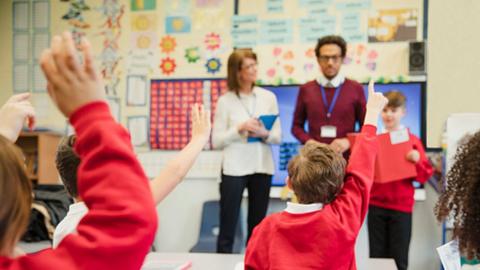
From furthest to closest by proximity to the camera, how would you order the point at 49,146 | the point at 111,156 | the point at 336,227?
the point at 49,146, the point at 336,227, the point at 111,156

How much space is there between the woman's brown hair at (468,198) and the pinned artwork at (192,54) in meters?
3.22

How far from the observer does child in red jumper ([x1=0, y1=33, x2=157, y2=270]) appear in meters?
0.62

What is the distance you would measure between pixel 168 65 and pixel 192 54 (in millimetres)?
244

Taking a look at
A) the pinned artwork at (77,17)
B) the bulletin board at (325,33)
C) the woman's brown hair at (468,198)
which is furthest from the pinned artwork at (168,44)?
the woman's brown hair at (468,198)

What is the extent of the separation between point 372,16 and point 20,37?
3259 millimetres

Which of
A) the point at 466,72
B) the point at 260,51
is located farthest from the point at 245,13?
the point at 466,72

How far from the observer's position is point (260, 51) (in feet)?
13.2

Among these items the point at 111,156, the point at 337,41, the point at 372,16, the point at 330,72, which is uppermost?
the point at 372,16

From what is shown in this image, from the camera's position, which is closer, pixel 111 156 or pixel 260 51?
pixel 111 156

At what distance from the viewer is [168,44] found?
166 inches

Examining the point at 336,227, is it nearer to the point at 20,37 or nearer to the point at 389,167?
the point at 389,167

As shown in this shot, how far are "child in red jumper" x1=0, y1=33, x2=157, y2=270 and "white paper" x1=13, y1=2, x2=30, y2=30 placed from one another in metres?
4.39

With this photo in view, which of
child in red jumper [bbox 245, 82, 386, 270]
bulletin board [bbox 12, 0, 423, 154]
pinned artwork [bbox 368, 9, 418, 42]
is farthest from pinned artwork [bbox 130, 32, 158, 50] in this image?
child in red jumper [bbox 245, 82, 386, 270]

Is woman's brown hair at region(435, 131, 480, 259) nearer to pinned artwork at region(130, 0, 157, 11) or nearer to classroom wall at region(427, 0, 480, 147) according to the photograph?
classroom wall at region(427, 0, 480, 147)
